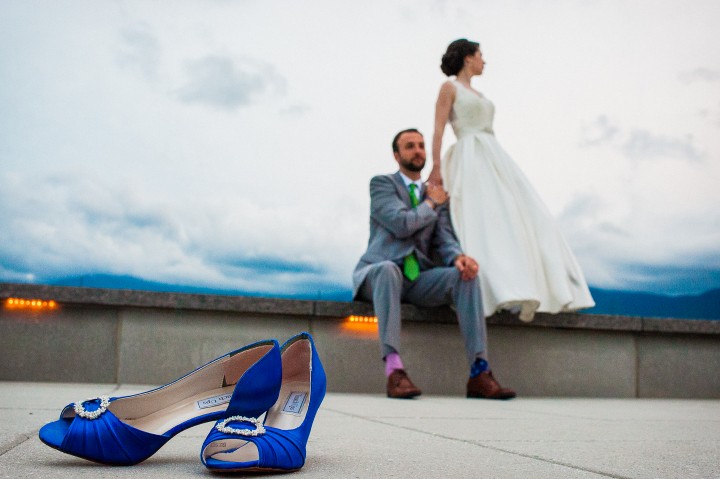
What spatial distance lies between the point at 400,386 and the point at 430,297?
73cm

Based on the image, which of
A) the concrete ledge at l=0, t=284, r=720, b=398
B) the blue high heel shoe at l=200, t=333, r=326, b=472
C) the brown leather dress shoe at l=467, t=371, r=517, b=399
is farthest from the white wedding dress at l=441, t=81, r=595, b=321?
the blue high heel shoe at l=200, t=333, r=326, b=472

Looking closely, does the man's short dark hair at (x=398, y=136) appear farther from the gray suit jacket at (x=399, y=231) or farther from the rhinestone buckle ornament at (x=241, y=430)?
the rhinestone buckle ornament at (x=241, y=430)

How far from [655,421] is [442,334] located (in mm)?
1753

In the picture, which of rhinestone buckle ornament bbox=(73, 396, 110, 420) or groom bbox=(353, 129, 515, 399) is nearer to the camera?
→ rhinestone buckle ornament bbox=(73, 396, 110, 420)

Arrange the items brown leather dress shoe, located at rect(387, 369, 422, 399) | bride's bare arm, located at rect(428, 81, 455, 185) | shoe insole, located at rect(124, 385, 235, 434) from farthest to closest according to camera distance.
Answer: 1. bride's bare arm, located at rect(428, 81, 455, 185)
2. brown leather dress shoe, located at rect(387, 369, 422, 399)
3. shoe insole, located at rect(124, 385, 235, 434)

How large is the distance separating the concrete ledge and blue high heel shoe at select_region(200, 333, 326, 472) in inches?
103

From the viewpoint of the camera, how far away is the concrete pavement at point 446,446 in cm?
123

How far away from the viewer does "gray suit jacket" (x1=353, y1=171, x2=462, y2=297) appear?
379 cm

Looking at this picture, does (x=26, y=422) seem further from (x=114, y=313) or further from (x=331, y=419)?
(x=114, y=313)

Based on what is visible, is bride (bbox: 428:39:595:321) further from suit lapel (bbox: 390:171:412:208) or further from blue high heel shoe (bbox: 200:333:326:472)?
blue high heel shoe (bbox: 200:333:326:472)

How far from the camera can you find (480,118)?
473 centimetres

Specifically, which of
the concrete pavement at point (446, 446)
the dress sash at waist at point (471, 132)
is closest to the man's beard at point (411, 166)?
the dress sash at waist at point (471, 132)

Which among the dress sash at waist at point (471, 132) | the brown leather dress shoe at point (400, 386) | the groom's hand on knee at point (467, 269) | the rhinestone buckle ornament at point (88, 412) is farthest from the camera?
the dress sash at waist at point (471, 132)

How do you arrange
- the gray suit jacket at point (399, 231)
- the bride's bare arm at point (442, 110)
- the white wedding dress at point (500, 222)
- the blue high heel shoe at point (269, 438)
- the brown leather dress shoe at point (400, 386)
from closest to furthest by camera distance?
the blue high heel shoe at point (269, 438)
the brown leather dress shoe at point (400, 386)
the gray suit jacket at point (399, 231)
the white wedding dress at point (500, 222)
the bride's bare arm at point (442, 110)
